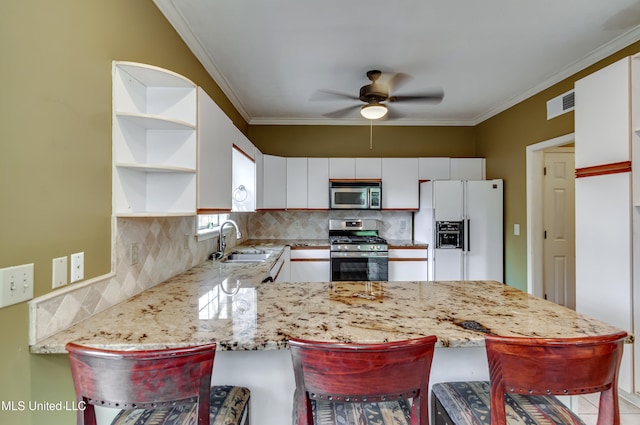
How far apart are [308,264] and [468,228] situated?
2.08m

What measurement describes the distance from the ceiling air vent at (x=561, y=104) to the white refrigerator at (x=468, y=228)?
983mm

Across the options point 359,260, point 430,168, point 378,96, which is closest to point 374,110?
point 378,96

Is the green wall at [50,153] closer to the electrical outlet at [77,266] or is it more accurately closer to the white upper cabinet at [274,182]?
the electrical outlet at [77,266]

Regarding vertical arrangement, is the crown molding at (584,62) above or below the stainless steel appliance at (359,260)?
above

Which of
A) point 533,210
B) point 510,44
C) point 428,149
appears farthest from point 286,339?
point 428,149

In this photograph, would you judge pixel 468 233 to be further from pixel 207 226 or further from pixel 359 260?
pixel 207 226

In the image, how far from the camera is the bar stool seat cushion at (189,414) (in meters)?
0.98

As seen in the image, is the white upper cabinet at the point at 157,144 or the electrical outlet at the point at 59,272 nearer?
the electrical outlet at the point at 59,272

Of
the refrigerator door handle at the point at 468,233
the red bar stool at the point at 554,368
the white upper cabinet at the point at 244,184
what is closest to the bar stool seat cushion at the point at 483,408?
the red bar stool at the point at 554,368

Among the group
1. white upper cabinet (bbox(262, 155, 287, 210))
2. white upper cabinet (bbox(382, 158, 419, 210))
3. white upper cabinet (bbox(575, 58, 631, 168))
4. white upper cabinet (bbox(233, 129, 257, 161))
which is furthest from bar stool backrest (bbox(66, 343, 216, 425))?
white upper cabinet (bbox(382, 158, 419, 210))

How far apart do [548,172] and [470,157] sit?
3.91 feet

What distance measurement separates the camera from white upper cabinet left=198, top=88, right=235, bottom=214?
171 centimetres

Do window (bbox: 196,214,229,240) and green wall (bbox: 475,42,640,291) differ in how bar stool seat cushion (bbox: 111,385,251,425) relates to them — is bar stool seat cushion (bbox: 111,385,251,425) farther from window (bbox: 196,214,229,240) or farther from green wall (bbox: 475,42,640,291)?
green wall (bbox: 475,42,640,291)

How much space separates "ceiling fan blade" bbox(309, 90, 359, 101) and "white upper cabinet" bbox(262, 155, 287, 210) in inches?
39.1
